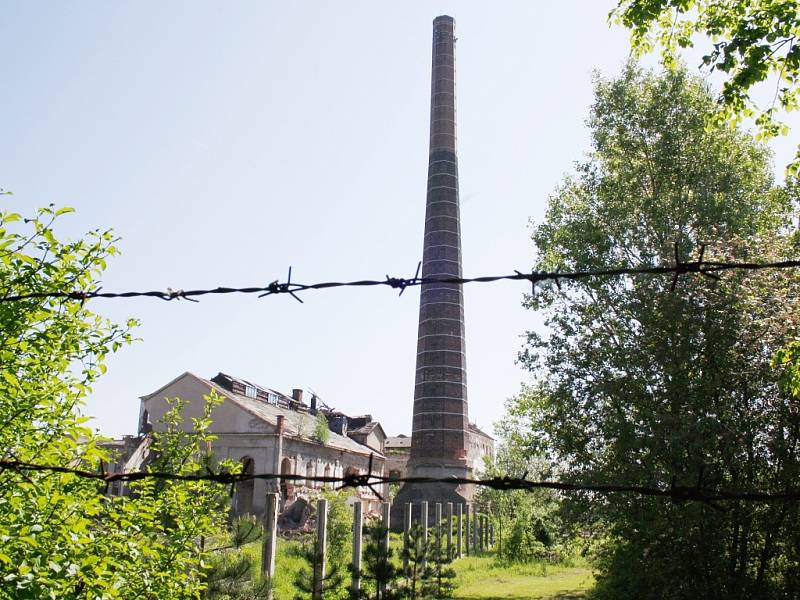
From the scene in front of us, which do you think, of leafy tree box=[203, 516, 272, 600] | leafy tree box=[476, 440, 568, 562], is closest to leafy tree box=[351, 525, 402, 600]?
leafy tree box=[203, 516, 272, 600]

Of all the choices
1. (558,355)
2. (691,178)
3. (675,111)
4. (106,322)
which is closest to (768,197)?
(691,178)

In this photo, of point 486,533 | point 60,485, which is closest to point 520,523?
point 486,533

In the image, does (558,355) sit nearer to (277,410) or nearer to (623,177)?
(623,177)

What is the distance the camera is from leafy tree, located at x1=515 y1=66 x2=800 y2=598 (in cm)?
1130

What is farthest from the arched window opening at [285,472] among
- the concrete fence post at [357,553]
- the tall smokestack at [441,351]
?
the concrete fence post at [357,553]

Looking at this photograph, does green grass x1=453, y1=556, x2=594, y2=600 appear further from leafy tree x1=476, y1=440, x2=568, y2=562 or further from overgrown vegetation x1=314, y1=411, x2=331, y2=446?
overgrown vegetation x1=314, y1=411, x2=331, y2=446

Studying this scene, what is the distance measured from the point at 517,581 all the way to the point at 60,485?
56.1 ft

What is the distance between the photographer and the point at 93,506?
16.2ft

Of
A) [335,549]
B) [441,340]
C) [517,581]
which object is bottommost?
[517,581]

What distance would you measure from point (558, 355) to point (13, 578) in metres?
13.5

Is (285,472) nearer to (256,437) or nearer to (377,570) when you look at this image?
(256,437)

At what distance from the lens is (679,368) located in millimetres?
12312

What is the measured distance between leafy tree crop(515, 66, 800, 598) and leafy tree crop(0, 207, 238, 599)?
21.2ft

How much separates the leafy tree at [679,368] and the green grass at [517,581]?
2627 mm
